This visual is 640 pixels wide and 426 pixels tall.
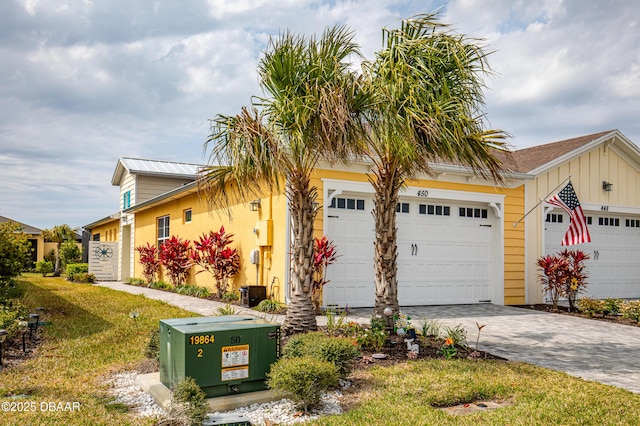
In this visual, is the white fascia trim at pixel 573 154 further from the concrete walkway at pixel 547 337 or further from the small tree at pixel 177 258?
the small tree at pixel 177 258

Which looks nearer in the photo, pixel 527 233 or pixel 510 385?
pixel 510 385

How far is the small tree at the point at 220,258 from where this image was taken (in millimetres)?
13242

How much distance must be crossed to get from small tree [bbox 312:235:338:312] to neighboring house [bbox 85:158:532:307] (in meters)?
0.30

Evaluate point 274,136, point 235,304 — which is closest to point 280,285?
point 235,304

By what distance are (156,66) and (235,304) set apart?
570 centimetres

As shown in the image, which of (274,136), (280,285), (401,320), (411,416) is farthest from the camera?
(280,285)

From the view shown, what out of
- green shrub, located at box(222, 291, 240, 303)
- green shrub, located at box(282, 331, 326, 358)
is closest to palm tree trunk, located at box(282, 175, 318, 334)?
green shrub, located at box(282, 331, 326, 358)

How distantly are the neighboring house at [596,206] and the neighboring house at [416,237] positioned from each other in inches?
23.0

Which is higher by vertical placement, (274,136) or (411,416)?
(274,136)

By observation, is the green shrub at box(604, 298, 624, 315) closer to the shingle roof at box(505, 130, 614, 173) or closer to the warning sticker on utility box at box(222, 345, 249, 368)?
the shingle roof at box(505, 130, 614, 173)

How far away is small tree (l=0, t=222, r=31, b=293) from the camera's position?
1003cm

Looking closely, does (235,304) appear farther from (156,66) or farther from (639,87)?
(639,87)

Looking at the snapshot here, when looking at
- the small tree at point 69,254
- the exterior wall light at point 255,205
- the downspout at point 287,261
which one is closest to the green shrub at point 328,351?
the downspout at point 287,261

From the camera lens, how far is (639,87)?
11.7 meters
